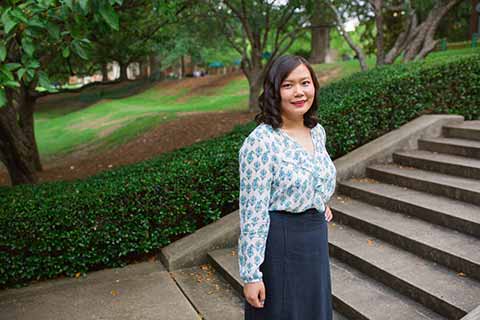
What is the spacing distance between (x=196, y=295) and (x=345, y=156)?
3183mm

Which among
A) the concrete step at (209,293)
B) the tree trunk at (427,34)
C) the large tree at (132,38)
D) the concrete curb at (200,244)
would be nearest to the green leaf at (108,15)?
the concrete step at (209,293)

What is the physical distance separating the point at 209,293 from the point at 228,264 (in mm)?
451

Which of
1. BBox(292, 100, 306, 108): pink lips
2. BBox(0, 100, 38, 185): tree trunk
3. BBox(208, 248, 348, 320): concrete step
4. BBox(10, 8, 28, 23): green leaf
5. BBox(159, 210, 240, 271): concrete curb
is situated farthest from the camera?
BBox(0, 100, 38, 185): tree trunk

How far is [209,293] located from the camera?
499 centimetres

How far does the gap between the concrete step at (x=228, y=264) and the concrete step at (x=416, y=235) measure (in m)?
1.42

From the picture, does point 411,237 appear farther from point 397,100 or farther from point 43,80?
point 43,80

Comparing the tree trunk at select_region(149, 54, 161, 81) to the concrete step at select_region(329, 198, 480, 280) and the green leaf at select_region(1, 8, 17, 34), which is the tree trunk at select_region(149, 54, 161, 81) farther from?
the green leaf at select_region(1, 8, 17, 34)

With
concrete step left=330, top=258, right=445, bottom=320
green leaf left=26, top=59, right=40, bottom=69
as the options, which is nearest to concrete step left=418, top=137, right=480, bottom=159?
concrete step left=330, top=258, right=445, bottom=320

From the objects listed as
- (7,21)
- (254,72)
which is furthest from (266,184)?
(254,72)

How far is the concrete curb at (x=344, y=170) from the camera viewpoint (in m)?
5.70

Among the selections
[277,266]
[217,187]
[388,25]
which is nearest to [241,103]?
[388,25]

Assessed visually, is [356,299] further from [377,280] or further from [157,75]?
[157,75]

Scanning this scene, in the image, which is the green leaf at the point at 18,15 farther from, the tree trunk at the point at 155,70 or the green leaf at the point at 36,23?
the tree trunk at the point at 155,70

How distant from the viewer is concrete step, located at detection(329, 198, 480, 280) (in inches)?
165
